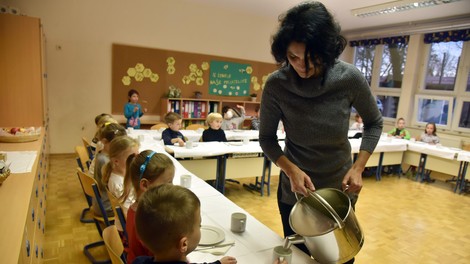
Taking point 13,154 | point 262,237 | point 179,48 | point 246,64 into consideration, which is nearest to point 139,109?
point 179,48

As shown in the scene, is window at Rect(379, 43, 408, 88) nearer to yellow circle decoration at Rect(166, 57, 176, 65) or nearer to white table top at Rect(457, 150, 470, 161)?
white table top at Rect(457, 150, 470, 161)

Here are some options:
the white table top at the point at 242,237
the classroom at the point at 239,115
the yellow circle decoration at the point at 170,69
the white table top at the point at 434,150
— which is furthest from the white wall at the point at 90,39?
the white table top at the point at 242,237

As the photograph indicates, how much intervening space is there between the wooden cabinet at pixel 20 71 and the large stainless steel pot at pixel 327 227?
354 cm

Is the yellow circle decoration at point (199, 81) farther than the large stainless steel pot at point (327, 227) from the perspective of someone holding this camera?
Yes

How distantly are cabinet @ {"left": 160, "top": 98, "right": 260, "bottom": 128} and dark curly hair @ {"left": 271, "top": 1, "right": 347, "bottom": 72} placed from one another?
4.79 m

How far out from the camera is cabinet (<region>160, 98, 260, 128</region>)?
578cm

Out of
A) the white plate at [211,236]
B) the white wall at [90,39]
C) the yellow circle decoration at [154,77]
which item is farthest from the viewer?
the yellow circle decoration at [154,77]

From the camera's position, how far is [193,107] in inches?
237

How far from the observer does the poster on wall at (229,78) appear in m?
6.31

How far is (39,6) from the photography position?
4.72m

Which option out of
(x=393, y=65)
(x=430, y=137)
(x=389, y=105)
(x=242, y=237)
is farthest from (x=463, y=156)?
(x=242, y=237)

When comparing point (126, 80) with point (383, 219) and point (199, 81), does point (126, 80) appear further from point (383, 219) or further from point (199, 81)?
point (383, 219)

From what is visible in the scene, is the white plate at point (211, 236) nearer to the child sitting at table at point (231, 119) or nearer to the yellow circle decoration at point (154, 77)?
the child sitting at table at point (231, 119)

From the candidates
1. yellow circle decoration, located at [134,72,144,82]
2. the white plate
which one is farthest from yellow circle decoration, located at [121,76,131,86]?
the white plate
